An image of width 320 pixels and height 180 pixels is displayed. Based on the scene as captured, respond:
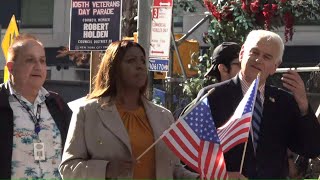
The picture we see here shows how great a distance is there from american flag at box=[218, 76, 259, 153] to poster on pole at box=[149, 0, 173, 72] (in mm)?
5747

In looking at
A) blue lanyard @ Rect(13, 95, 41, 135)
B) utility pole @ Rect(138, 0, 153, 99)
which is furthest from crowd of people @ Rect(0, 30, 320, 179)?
utility pole @ Rect(138, 0, 153, 99)

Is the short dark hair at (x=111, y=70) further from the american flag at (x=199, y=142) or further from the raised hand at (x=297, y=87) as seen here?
the raised hand at (x=297, y=87)

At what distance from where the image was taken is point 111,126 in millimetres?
5137

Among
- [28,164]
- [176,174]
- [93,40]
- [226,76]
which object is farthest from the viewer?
[93,40]

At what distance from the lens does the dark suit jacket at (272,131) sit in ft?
18.6

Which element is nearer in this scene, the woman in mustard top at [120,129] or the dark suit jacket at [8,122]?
the woman in mustard top at [120,129]

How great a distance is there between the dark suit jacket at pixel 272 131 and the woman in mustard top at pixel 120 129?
1.43 ft

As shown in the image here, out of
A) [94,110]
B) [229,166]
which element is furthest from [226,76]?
[94,110]

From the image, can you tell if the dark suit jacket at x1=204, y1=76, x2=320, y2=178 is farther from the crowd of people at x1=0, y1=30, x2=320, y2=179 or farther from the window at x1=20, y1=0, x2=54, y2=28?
the window at x1=20, y1=0, x2=54, y2=28

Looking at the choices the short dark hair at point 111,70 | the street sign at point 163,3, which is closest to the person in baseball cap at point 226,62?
the short dark hair at point 111,70

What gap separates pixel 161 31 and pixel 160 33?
4cm

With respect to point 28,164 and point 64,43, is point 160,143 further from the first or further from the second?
point 64,43

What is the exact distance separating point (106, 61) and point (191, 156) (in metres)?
0.71

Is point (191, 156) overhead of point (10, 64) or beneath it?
beneath
